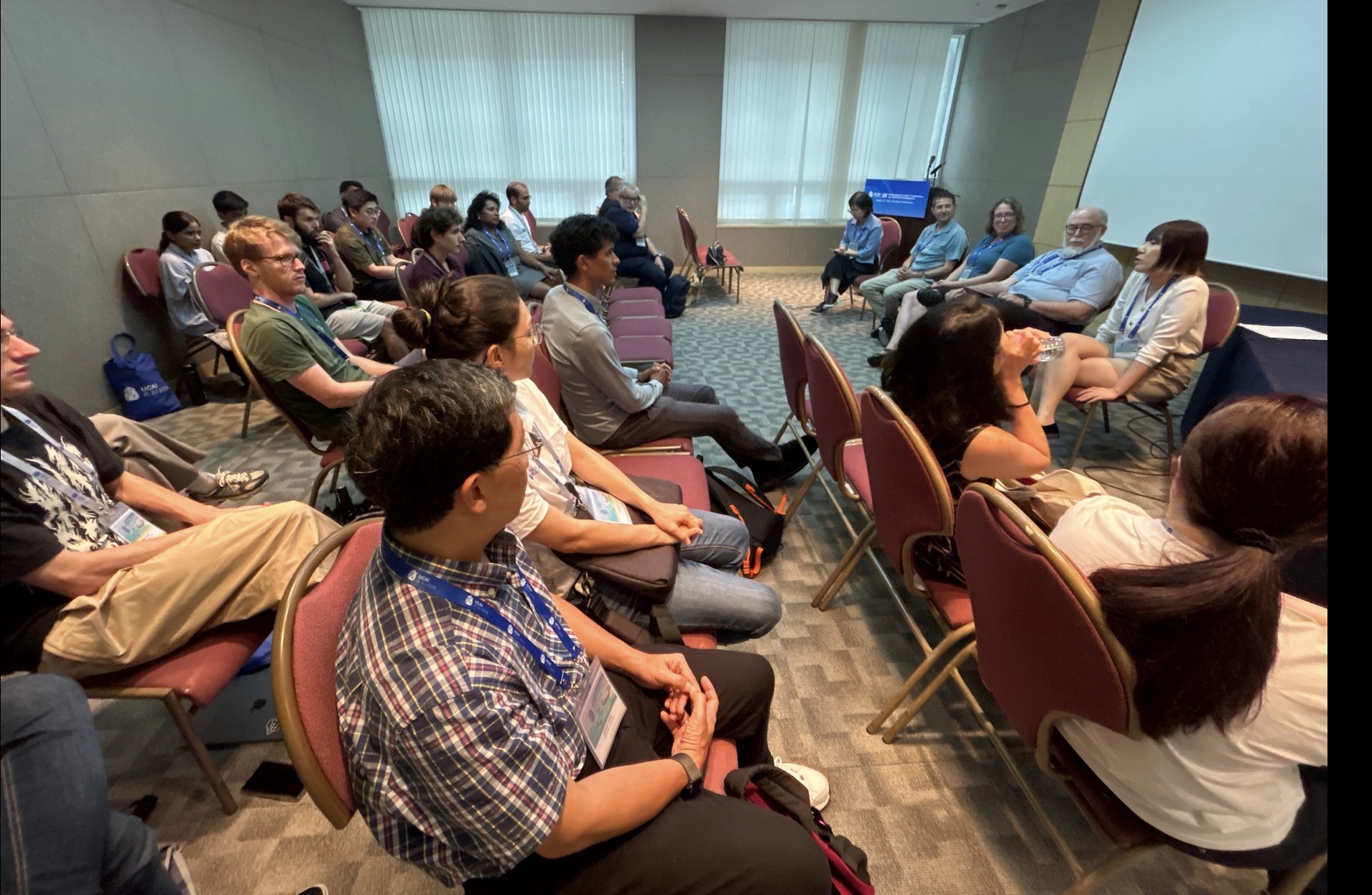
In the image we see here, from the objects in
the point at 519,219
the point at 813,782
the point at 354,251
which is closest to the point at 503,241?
the point at 519,219

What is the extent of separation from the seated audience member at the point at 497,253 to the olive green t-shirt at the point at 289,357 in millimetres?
2159

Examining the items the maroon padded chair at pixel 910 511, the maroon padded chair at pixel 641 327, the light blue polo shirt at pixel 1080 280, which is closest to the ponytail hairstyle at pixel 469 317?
the maroon padded chair at pixel 910 511

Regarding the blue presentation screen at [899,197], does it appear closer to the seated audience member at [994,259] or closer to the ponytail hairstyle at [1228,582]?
the seated audience member at [994,259]

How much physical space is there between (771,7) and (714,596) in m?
7.33

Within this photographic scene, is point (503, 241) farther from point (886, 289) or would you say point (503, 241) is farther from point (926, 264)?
point (926, 264)

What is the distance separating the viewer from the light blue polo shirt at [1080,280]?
346cm

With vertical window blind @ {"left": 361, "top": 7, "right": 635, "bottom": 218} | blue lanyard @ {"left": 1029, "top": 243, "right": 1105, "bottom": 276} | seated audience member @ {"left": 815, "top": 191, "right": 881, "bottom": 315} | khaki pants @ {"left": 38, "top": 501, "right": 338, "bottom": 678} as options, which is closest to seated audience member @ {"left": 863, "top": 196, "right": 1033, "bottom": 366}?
blue lanyard @ {"left": 1029, "top": 243, "right": 1105, "bottom": 276}

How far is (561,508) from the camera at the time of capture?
1.33 m

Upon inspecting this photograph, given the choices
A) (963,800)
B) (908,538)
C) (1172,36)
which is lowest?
(963,800)

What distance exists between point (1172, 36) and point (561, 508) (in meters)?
5.76

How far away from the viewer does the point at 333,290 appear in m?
3.97

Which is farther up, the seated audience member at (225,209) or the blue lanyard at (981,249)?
the seated audience member at (225,209)

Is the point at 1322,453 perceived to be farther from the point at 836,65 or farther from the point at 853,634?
the point at 836,65

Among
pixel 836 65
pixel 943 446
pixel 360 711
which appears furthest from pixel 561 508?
pixel 836 65
